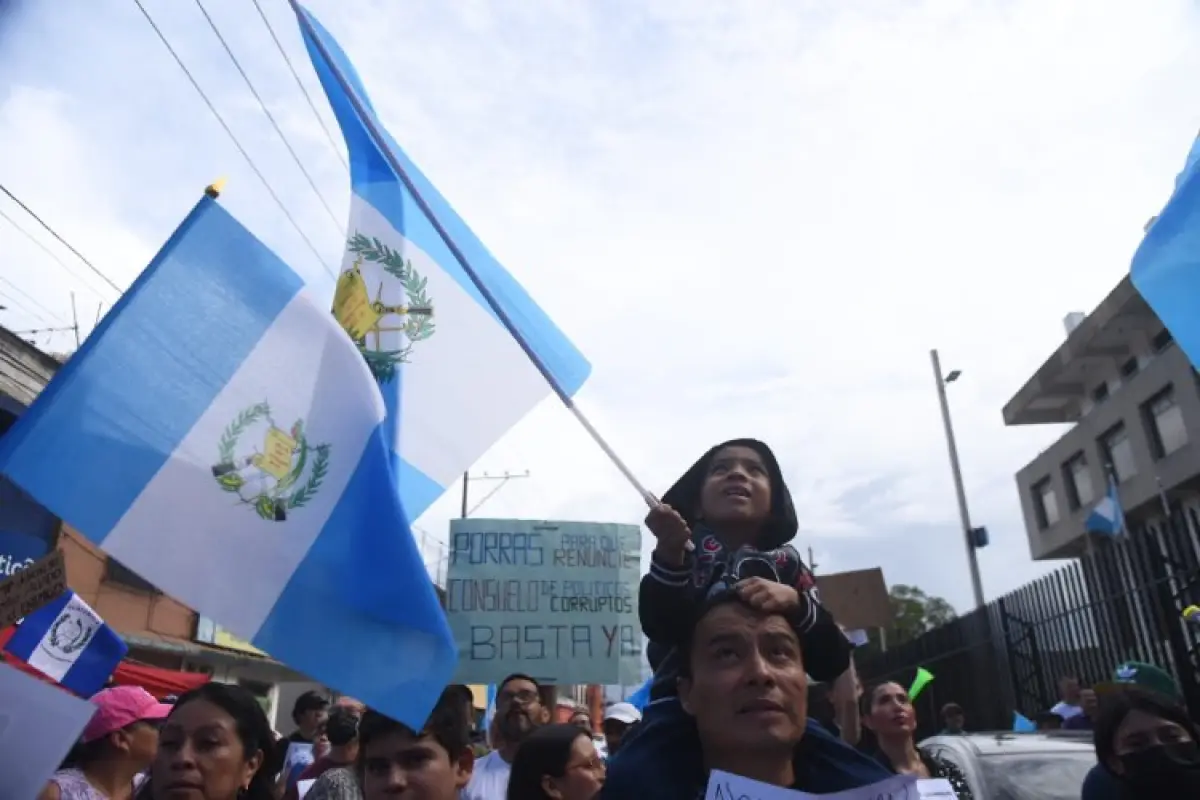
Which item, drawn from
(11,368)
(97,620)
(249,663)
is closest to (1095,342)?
(249,663)

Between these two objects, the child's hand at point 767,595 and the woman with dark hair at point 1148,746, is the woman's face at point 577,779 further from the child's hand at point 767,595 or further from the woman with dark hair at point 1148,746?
the woman with dark hair at point 1148,746

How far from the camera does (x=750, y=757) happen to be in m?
1.81

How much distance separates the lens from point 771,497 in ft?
8.61

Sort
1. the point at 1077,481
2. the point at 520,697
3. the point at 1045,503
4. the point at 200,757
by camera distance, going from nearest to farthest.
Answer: the point at 200,757, the point at 520,697, the point at 1077,481, the point at 1045,503

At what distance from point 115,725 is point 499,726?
6.56 ft

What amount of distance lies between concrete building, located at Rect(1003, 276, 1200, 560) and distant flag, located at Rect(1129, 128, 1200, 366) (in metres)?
18.1

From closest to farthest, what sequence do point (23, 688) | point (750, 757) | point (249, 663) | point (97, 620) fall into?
point (750, 757)
point (23, 688)
point (97, 620)
point (249, 663)

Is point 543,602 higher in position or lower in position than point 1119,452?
lower

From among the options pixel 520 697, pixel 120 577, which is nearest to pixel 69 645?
pixel 520 697

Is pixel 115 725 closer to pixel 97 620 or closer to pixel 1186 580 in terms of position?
pixel 97 620

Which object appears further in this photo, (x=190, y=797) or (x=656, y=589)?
(x=190, y=797)

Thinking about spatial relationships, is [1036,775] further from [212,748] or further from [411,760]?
[212,748]

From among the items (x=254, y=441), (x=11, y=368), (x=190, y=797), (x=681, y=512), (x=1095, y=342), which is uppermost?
(x=1095, y=342)

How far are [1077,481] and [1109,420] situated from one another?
Answer: 122 inches
